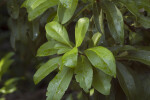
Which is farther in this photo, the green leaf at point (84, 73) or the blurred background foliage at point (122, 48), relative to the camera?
the blurred background foliage at point (122, 48)

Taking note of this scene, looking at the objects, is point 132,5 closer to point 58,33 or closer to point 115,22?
point 115,22

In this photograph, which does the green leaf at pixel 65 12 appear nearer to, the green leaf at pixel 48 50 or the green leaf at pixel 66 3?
the green leaf at pixel 66 3

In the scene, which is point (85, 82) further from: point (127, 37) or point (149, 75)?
point (127, 37)

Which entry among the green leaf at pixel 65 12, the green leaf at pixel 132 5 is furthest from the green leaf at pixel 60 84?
the green leaf at pixel 132 5

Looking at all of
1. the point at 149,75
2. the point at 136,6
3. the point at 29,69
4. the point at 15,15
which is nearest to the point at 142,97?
the point at 149,75

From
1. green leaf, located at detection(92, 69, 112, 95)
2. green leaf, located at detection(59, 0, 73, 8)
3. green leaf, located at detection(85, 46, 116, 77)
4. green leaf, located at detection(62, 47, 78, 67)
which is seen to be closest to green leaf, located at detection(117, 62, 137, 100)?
green leaf, located at detection(92, 69, 112, 95)

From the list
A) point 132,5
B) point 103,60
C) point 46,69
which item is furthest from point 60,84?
point 132,5
